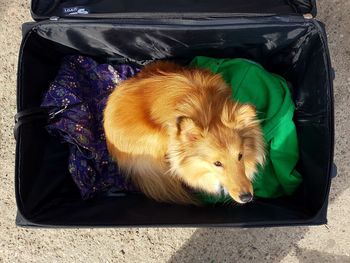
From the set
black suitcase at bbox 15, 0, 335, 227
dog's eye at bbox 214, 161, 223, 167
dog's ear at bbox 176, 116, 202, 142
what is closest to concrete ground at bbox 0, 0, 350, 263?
black suitcase at bbox 15, 0, 335, 227

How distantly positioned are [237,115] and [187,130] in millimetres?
243

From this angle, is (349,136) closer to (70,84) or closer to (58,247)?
(70,84)

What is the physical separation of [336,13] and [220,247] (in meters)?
1.62

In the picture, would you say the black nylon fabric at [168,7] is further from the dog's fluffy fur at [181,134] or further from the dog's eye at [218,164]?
the dog's eye at [218,164]

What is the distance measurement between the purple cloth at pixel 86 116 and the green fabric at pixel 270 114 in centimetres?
56

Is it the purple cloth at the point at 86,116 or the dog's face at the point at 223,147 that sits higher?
the dog's face at the point at 223,147

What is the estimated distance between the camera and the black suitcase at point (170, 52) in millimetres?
1982

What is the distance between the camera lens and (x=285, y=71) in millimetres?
2396

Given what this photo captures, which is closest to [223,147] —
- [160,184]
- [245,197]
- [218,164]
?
[218,164]

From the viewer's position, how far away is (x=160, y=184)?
2.11 metres

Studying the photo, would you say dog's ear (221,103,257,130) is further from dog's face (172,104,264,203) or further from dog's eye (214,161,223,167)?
dog's eye (214,161,223,167)

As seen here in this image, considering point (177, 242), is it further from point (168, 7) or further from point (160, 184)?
point (168, 7)

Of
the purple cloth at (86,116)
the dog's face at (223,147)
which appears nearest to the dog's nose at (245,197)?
the dog's face at (223,147)

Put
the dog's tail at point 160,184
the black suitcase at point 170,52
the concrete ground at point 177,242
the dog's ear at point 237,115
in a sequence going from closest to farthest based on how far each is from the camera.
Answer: the dog's ear at point 237,115
the black suitcase at point 170,52
the dog's tail at point 160,184
the concrete ground at point 177,242
